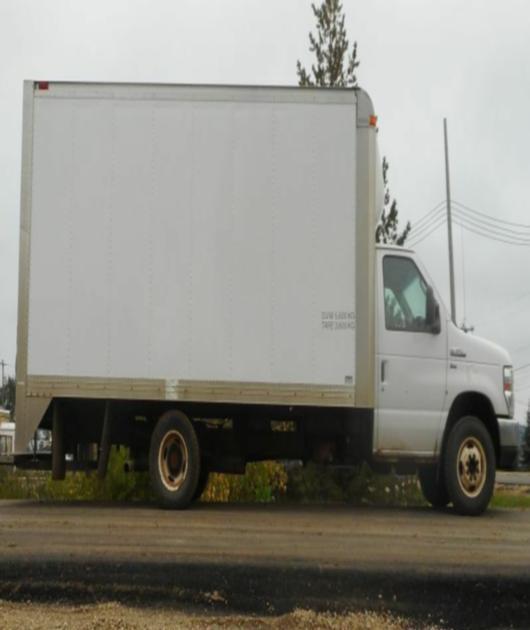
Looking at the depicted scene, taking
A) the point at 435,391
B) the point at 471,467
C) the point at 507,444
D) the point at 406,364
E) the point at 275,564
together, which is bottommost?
the point at 275,564

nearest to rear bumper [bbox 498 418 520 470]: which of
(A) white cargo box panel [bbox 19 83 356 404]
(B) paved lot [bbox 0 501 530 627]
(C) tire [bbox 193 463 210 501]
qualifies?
(B) paved lot [bbox 0 501 530 627]

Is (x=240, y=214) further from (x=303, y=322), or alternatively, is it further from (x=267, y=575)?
(x=267, y=575)

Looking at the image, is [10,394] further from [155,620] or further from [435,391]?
[155,620]

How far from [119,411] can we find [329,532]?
296 centimetres

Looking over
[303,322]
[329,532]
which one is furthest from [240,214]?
[329,532]

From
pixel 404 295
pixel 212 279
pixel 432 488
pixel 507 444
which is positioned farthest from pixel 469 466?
pixel 212 279

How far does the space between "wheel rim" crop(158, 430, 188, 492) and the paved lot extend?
3.50 feet

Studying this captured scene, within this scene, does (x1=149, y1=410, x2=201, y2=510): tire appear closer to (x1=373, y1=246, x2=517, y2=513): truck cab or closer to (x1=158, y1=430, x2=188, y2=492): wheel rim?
(x1=158, y1=430, x2=188, y2=492): wheel rim

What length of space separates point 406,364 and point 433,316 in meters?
0.58

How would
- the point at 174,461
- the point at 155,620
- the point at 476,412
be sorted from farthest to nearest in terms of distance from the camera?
the point at 476,412 → the point at 174,461 → the point at 155,620

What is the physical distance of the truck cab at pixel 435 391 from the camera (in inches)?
458

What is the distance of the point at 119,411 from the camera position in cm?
1188

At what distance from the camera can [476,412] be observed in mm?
12219

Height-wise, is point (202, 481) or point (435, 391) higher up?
point (435, 391)
